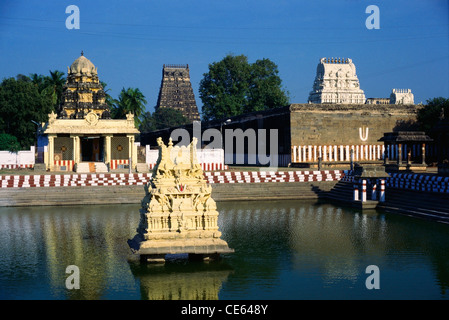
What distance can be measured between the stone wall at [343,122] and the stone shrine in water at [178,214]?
104 ft

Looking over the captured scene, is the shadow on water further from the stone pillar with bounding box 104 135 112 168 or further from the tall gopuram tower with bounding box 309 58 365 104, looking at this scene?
the tall gopuram tower with bounding box 309 58 365 104

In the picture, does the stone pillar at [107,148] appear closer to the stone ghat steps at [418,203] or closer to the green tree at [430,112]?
the stone ghat steps at [418,203]

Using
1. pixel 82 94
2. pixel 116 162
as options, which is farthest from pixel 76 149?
pixel 82 94

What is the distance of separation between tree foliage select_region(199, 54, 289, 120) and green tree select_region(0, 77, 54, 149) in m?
25.4

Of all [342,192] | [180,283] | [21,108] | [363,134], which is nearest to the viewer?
[180,283]

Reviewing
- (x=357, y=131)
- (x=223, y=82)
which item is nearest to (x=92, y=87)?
(x=357, y=131)

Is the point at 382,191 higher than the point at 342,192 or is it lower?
higher

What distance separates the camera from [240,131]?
5928cm

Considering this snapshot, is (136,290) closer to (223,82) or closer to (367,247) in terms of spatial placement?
(367,247)

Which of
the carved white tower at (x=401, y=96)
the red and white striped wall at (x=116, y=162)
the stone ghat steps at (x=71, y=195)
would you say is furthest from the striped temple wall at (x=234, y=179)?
the carved white tower at (x=401, y=96)

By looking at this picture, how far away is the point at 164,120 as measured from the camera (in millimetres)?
127625

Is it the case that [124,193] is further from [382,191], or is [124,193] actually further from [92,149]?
[92,149]

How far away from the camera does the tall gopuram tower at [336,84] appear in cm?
9494

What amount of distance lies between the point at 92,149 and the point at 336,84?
53219 millimetres
